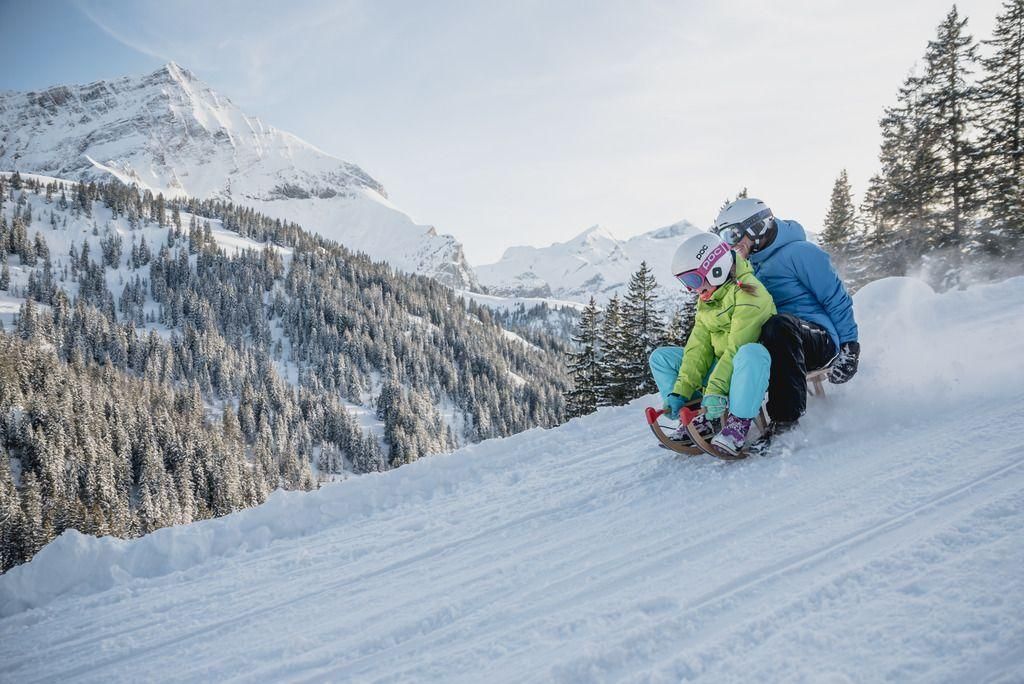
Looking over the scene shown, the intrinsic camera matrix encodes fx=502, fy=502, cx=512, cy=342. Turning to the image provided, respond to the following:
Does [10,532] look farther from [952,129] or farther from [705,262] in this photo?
[952,129]

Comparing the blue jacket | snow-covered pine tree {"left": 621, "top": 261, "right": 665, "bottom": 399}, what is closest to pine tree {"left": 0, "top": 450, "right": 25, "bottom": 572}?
snow-covered pine tree {"left": 621, "top": 261, "right": 665, "bottom": 399}

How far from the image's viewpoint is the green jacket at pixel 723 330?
3.72 metres

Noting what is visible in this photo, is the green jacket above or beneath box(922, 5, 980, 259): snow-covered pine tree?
beneath

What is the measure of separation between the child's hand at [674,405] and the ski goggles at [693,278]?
91 centimetres

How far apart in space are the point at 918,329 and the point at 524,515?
4.73 meters

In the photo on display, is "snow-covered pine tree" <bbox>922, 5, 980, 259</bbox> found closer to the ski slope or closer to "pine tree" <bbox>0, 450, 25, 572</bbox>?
the ski slope

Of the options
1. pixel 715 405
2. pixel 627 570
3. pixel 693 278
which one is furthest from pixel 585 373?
pixel 627 570

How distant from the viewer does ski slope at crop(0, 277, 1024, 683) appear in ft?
5.93

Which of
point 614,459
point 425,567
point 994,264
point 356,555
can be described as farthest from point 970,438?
point 994,264

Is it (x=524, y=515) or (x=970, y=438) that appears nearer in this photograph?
(x=970, y=438)

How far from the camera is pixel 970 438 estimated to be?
3.08m

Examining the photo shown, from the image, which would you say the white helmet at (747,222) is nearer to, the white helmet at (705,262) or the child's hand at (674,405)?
the white helmet at (705,262)

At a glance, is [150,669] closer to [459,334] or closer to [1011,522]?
[1011,522]

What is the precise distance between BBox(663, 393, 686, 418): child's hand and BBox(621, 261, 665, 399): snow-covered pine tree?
46.1ft
